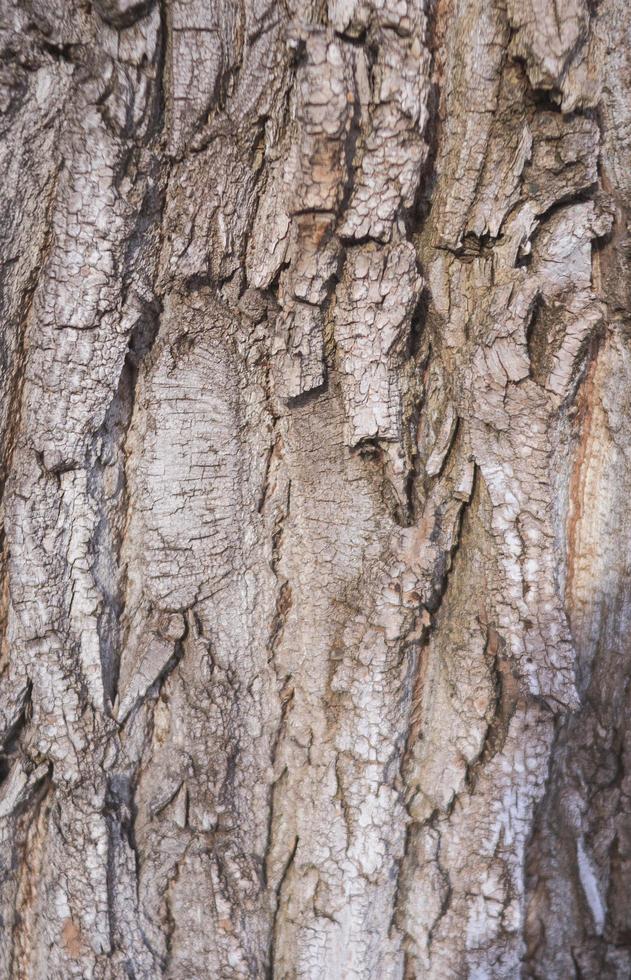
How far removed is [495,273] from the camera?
1073mm

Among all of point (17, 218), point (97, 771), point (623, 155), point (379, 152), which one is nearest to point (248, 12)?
point (379, 152)

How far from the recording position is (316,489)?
3.78ft

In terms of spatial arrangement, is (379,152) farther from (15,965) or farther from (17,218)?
(15,965)

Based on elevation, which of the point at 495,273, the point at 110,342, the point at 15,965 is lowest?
the point at 15,965

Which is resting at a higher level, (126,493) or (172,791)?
(126,493)

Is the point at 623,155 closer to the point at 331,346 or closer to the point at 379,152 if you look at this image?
the point at 379,152

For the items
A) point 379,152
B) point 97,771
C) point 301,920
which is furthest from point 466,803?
point 379,152

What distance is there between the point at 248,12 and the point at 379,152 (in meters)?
0.29

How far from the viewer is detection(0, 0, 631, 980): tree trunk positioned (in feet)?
3.28

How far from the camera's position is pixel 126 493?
1135mm

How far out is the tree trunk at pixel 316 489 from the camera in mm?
999

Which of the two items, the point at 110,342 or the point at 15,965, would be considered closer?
the point at 110,342

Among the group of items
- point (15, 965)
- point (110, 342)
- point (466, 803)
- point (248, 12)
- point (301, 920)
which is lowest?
point (15, 965)

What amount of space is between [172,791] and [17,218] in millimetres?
1011
